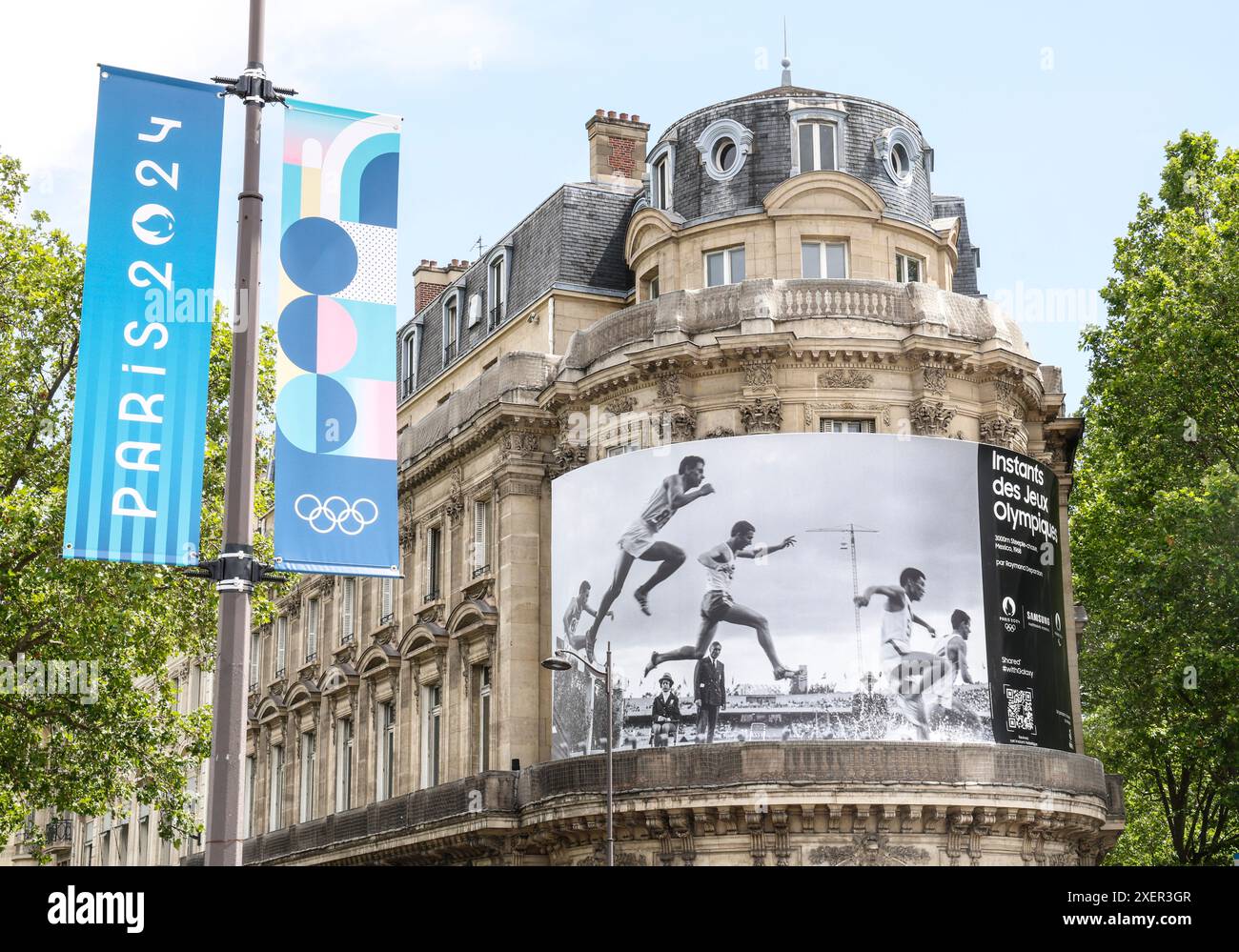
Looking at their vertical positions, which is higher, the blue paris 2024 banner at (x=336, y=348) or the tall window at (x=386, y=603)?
the tall window at (x=386, y=603)

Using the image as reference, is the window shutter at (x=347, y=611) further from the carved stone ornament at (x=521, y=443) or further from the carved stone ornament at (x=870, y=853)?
the carved stone ornament at (x=870, y=853)

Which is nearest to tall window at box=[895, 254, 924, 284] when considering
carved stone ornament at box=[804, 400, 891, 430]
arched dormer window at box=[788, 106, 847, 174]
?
arched dormer window at box=[788, 106, 847, 174]

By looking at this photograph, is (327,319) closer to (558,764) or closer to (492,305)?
(558,764)

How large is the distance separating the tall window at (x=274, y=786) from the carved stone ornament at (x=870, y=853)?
23.4 m

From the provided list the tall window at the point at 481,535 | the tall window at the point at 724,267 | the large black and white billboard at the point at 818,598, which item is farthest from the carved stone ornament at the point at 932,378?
the tall window at the point at 481,535

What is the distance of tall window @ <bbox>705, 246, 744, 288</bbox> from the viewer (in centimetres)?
3650

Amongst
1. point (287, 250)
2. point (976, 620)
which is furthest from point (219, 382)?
point (287, 250)

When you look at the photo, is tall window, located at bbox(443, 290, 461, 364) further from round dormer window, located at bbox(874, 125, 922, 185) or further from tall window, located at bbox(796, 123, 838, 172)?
round dormer window, located at bbox(874, 125, 922, 185)

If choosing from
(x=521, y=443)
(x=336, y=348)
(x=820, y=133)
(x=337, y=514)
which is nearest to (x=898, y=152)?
(x=820, y=133)

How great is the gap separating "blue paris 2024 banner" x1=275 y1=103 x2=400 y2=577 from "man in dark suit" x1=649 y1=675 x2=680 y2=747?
1999cm

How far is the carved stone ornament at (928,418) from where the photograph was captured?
3391cm

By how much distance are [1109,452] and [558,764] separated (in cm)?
1603

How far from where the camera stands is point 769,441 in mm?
33188

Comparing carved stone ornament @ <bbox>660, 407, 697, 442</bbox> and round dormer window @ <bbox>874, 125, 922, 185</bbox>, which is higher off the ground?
round dormer window @ <bbox>874, 125, 922, 185</bbox>
